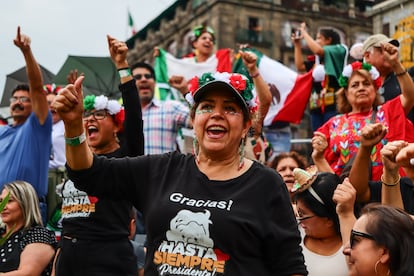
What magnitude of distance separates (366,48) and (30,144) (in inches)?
135

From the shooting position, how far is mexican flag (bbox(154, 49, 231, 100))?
9.59 metres

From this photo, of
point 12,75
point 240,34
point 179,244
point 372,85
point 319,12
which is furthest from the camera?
point 319,12

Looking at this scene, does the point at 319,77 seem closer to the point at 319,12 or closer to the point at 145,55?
the point at 319,12

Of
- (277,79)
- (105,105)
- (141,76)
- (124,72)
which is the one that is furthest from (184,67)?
(124,72)

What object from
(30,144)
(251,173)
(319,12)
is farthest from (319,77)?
(319,12)

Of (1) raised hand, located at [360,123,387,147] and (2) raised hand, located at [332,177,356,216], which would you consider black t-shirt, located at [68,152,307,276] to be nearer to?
(2) raised hand, located at [332,177,356,216]

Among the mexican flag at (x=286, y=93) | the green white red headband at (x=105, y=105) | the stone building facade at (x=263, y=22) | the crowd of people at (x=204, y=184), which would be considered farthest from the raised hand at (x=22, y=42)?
the stone building facade at (x=263, y=22)

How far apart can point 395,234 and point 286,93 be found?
6.32 m

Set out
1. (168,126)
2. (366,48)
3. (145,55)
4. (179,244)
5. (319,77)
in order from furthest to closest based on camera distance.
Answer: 1. (145,55)
2. (319,77)
3. (168,126)
4. (366,48)
5. (179,244)

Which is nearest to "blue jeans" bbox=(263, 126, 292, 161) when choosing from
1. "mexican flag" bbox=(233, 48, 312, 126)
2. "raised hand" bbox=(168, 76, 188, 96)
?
"mexican flag" bbox=(233, 48, 312, 126)

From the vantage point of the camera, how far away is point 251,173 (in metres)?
3.09

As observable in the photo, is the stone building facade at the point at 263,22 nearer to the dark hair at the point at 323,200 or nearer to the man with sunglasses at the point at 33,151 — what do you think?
the man with sunglasses at the point at 33,151

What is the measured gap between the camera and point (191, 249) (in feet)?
9.52

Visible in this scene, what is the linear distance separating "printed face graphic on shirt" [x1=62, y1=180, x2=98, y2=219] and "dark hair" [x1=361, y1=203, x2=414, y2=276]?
203 cm
